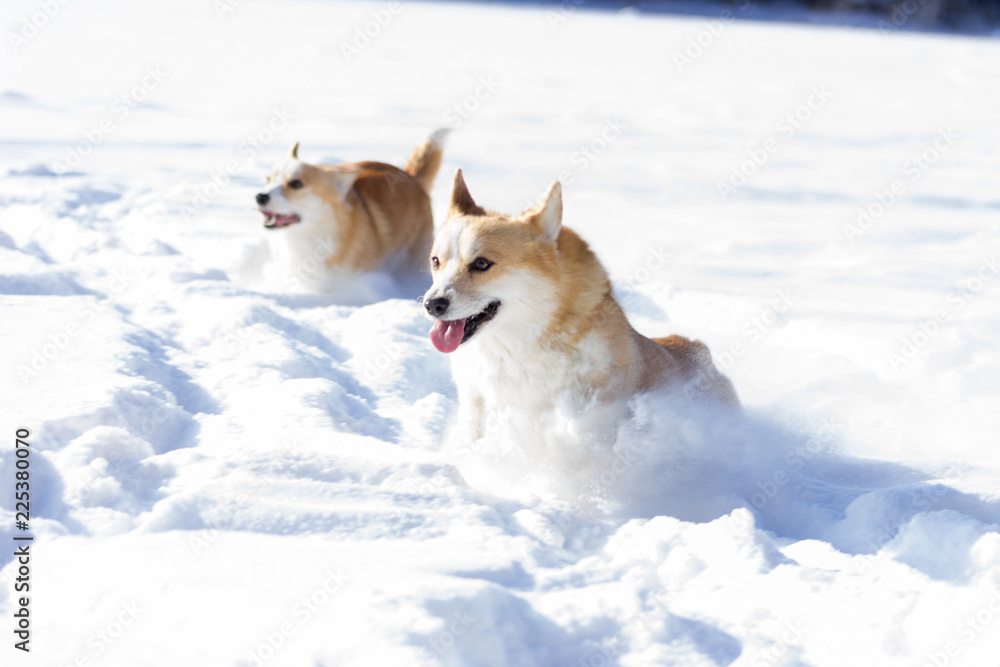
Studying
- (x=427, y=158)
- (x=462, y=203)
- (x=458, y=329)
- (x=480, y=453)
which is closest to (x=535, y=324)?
(x=458, y=329)

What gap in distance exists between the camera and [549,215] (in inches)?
118

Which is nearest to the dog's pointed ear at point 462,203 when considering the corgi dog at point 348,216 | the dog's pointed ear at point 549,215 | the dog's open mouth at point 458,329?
the dog's pointed ear at point 549,215

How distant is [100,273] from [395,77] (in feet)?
40.0

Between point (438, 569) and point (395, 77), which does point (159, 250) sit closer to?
point (438, 569)

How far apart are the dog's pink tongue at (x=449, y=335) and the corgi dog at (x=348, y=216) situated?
304 centimetres

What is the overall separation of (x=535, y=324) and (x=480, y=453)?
20.7 inches

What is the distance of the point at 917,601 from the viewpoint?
2.28 m

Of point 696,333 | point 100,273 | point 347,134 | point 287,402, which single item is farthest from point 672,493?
point 347,134

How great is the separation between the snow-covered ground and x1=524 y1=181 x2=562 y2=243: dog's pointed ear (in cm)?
76

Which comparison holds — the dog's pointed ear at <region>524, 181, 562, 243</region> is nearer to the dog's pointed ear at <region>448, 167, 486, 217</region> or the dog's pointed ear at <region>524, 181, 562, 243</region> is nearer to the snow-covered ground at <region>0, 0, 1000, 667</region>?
the dog's pointed ear at <region>448, 167, 486, 217</region>

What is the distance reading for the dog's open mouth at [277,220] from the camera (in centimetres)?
556

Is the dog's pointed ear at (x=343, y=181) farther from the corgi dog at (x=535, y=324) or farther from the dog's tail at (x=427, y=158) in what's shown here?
the corgi dog at (x=535, y=324)

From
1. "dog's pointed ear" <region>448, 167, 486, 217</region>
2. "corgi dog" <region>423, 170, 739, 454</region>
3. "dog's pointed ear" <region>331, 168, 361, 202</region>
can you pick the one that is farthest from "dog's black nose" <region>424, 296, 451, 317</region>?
"dog's pointed ear" <region>331, 168, 361, 202</region>

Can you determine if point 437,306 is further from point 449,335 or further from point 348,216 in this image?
point 348,216
